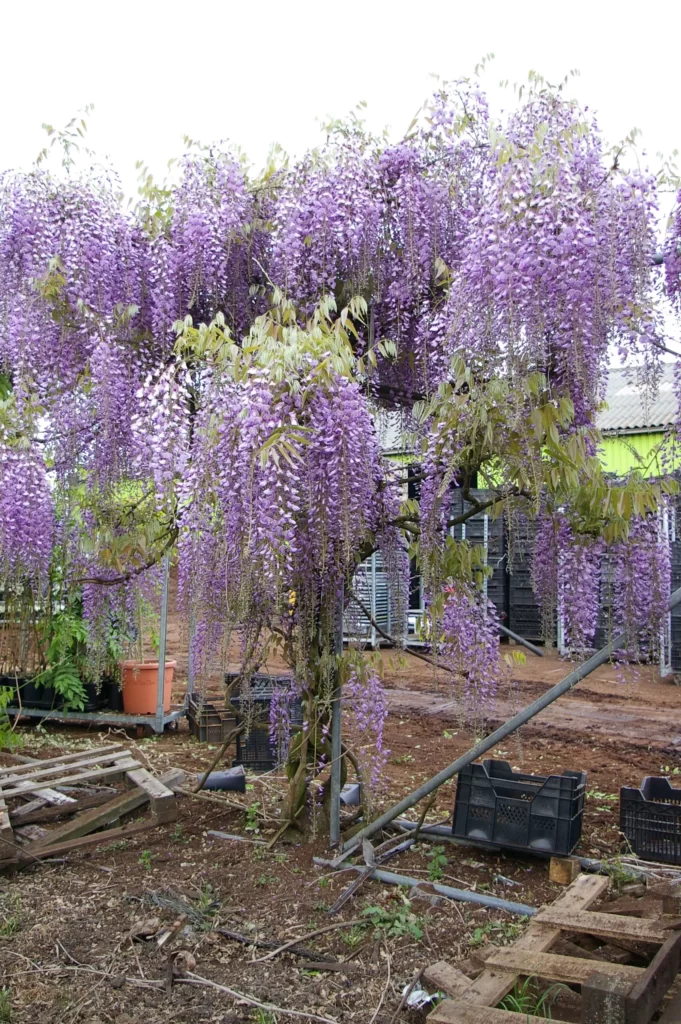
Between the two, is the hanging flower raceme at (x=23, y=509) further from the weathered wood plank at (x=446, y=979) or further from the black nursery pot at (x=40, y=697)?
the black nursery pot at (x=40, y=697)

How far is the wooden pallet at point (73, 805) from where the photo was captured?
4309 millimetres

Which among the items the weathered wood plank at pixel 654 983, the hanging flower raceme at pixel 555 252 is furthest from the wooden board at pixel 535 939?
the hanging flower raceme at pixel 555 252

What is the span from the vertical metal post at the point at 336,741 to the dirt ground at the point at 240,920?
143mm

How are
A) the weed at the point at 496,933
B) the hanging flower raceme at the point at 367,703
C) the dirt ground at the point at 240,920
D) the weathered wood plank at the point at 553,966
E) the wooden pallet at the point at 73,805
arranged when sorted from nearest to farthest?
the weathered wood plank at the point at 553,966 → the dirt ground at the point at 240,920 → the weed at the point at 496,933 → the hanging flower raceme at the point at 367,703 → the wooden pallet at the point at 73,805

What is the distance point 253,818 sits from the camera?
4648mm

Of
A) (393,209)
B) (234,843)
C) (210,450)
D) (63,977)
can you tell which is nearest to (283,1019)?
(63,977)

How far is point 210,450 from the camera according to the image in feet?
11.9

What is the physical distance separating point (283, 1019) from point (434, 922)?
85cm

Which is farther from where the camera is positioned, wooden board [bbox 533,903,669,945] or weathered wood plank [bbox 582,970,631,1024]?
wooden board [bbox 533,903,669,945]

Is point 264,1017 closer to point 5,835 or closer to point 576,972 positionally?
point 576,972

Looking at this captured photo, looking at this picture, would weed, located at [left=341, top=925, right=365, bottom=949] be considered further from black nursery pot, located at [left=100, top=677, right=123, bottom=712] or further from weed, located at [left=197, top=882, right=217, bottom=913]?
black nursery pot, located at [left=100, top=677, right=123, bottom=712]

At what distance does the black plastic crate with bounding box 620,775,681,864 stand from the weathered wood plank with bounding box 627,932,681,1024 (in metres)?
1.31

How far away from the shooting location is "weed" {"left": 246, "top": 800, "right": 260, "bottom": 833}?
4.57 meters

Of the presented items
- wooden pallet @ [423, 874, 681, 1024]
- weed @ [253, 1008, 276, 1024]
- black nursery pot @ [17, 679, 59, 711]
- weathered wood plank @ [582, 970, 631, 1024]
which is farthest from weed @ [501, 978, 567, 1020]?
black nursery pot @ [17, 679, 59, 711]
